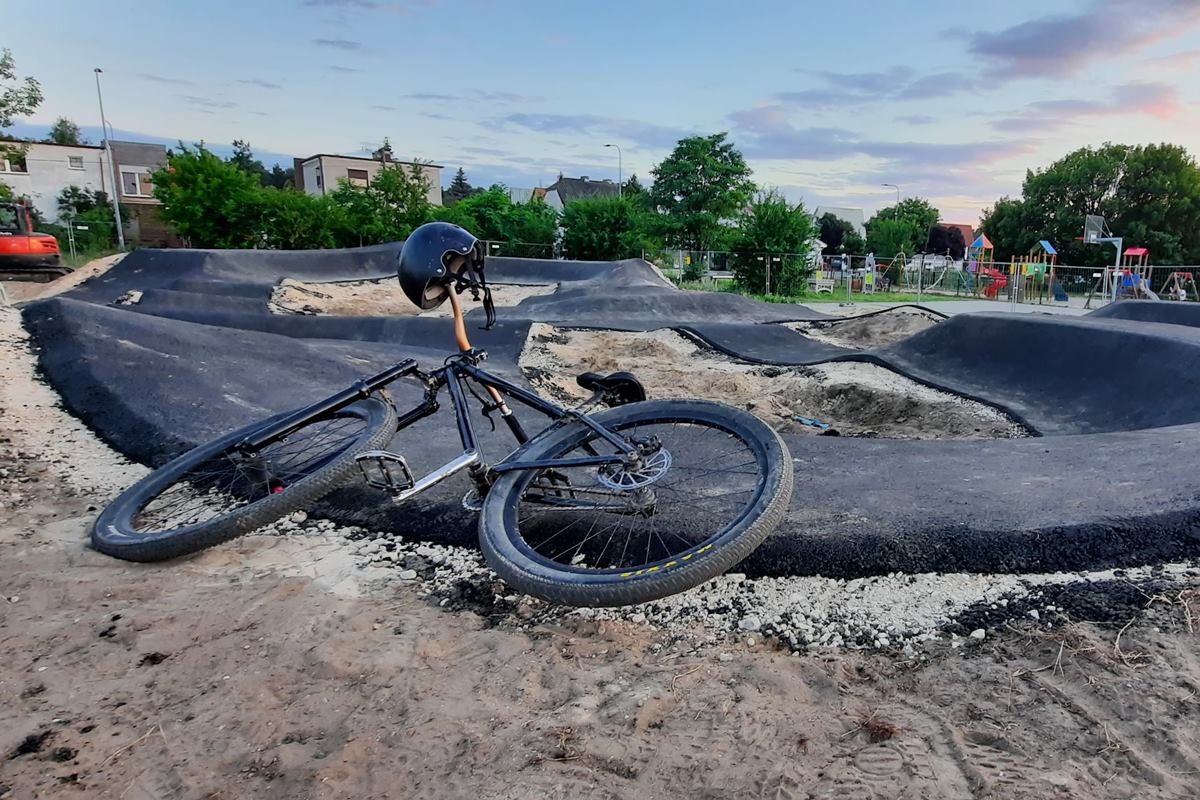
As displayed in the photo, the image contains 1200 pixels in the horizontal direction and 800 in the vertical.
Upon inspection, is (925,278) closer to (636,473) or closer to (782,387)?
(782,387)

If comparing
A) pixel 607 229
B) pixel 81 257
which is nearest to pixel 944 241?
pixel 607 229

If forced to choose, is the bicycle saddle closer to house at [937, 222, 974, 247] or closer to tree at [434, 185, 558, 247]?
tree at [434, 185, 558, 247]

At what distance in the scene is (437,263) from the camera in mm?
3203

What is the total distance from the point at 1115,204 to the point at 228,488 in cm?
5777

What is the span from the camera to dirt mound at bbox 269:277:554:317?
1633cm

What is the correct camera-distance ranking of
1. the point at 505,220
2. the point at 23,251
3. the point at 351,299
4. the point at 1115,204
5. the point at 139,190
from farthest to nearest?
1. the point at 139,190
2. the point at 1115,204
3. the point at 505,220
4. the point at 23,251
5. the point at 351,299

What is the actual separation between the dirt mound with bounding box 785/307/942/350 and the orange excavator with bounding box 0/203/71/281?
2422cm

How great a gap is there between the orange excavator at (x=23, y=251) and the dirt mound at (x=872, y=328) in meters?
24.2

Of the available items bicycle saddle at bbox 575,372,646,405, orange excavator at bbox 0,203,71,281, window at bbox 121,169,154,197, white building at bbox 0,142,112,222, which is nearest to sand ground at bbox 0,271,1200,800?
bicycle saddle at bbox 575,372,646,405

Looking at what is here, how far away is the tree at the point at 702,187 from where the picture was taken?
41.7 meters

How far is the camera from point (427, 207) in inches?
1324

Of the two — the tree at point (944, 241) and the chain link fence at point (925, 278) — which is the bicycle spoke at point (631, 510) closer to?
the chain link fence at point (925, 278)

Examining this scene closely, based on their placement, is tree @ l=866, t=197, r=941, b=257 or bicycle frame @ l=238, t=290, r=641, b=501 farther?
tree @ l=866, t=197, r=941, b=257

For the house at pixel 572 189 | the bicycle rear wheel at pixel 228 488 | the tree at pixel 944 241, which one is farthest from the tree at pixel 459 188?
the bicycle rear wheel at pixel 228 488
